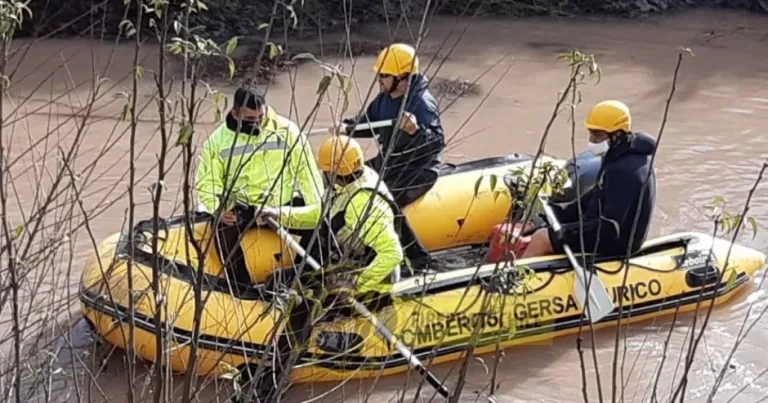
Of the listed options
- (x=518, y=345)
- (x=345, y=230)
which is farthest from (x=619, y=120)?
(x=345, y=230)

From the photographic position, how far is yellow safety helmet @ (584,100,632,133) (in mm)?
6133

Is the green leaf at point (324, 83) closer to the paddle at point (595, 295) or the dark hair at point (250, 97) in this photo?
the dark hair at point (250, 97)

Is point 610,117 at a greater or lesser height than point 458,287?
greater

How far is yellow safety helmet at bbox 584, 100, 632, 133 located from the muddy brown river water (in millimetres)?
891

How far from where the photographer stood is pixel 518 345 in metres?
6.11

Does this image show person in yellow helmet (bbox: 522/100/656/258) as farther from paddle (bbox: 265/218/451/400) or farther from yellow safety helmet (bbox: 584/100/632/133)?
paddle (bbox: 265/218/451/400)

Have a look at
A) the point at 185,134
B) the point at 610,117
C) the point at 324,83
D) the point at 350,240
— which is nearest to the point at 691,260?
the point at 610,117

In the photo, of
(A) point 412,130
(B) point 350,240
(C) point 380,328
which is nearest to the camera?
(B) point 350,240

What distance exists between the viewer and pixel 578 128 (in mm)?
10344

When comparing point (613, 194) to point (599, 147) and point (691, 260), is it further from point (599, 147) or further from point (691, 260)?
point (691, 260)

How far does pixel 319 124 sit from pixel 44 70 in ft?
11.5

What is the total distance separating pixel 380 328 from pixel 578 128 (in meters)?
6.66

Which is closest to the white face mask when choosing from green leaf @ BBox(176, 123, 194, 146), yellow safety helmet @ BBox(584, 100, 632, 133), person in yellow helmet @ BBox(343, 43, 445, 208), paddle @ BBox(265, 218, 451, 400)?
yellow safety helmet @ BBox(584, 100, 632, 133)

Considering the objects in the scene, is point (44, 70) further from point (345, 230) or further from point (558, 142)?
point (345, 230)
